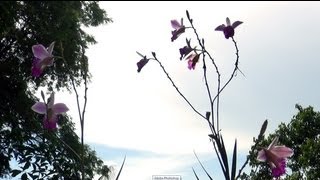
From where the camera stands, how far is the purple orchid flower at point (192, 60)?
223 cm

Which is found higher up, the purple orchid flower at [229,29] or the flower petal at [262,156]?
the purple orchid flower at [229,29]

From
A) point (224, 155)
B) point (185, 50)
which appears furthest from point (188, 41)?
point (224, 155)

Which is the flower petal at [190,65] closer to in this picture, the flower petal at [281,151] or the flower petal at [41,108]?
the flower petal at [281,151]

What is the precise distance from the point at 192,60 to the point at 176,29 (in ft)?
0.58

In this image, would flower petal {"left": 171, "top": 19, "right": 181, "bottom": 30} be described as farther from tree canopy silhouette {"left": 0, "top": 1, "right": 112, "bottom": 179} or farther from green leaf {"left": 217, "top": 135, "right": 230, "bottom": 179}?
tree canopy silhouette {"left": 0, "top": 1, "right": 112, "bottom": 179}

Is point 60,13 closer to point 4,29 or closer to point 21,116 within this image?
point 4,29

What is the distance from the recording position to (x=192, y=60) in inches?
88.1

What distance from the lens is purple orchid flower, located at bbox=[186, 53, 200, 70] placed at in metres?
2.23

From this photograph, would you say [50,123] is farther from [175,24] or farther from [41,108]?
[175,24]

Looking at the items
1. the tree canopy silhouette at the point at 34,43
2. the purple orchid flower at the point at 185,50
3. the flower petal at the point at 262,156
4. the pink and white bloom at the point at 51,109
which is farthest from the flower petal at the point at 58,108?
the tree canopy silhouette at the point at 34,43

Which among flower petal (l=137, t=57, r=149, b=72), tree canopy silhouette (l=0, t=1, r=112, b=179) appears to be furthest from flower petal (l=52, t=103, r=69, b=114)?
tree canopy silhouette (l=0, t=1, r=112, b=179)

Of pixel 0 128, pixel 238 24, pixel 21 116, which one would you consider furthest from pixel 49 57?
pixel 21 116

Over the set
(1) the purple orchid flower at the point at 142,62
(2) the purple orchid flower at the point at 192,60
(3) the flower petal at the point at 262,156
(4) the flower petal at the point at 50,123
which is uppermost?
(2) the purple orchid flower at the point at 192,60

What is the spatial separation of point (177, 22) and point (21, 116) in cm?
757
